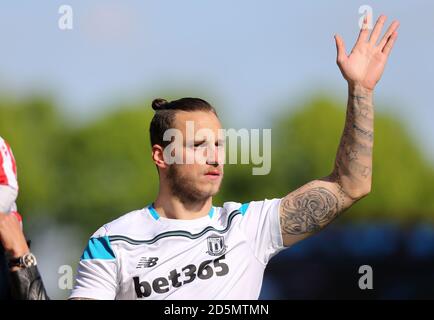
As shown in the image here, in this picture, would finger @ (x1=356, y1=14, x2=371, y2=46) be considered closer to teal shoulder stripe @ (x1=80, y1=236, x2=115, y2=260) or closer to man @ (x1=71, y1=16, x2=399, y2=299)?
man @ (x1=71, y1=16, x2=399, y2=299)

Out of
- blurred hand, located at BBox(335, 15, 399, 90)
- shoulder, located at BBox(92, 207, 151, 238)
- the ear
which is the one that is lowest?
shoulder, located at BBox(92, 207, 151, 238)

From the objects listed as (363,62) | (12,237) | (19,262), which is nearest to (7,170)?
(12,237)

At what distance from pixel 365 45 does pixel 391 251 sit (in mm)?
18064

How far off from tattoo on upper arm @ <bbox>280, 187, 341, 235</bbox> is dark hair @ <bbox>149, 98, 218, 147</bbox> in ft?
3.08

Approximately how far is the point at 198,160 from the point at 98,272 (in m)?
1.12

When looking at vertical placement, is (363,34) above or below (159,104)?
above

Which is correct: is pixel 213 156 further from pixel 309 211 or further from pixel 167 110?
pixel 309 211

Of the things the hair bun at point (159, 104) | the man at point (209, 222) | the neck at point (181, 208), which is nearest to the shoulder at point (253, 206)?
the man at point (209, 222)

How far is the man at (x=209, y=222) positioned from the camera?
25.2 feet

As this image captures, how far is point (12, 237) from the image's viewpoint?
6.82m

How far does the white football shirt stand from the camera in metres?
7.71

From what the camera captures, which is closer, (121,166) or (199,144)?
(199,144)

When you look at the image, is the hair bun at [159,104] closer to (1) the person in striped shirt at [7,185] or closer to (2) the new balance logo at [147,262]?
(2) the new balance logo at [147,262]

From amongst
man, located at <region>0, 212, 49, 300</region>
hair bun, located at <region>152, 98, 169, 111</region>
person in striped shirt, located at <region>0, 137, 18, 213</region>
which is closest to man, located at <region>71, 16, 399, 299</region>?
hair bun, located at <region>152, 98, 169, 111</region>
